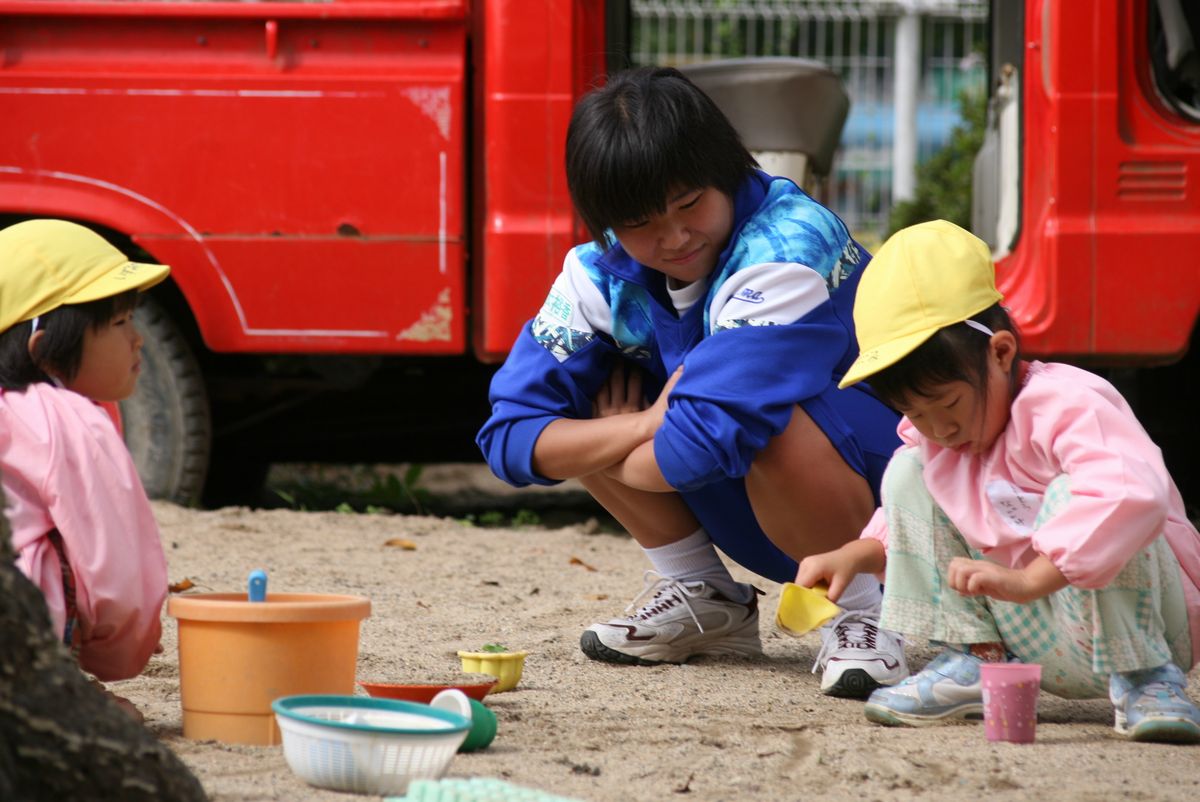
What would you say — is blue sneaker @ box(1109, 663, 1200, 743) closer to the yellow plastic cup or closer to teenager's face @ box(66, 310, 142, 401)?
the yellow plastic cup

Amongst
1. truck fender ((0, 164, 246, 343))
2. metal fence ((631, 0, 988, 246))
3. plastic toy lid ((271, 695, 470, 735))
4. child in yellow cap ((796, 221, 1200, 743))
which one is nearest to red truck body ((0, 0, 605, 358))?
truck fender ((0, 164, 246, 343))

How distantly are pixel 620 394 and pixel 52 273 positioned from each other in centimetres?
103

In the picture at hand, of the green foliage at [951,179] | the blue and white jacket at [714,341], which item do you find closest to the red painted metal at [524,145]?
the blue and white jacket at [714,341]

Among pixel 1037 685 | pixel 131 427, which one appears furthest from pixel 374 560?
pixel 1037 685

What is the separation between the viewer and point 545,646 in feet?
9.12

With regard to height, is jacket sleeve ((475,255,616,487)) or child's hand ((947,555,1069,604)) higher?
jacket sleeve ((475,255,616,487))

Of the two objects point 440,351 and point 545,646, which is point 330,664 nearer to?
point 545,646

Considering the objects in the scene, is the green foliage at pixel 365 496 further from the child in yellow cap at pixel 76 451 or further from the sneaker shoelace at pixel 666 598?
the child in yellow cap at pixel 76 451

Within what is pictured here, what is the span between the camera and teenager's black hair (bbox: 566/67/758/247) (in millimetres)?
2318

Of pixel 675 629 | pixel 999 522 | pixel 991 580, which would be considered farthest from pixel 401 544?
pixel 991 580

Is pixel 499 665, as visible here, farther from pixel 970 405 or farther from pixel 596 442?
pixel 970 405

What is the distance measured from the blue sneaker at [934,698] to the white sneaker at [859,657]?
0.50ft

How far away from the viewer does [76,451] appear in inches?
74.0

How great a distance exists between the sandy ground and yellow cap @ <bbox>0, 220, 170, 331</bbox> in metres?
0.60
